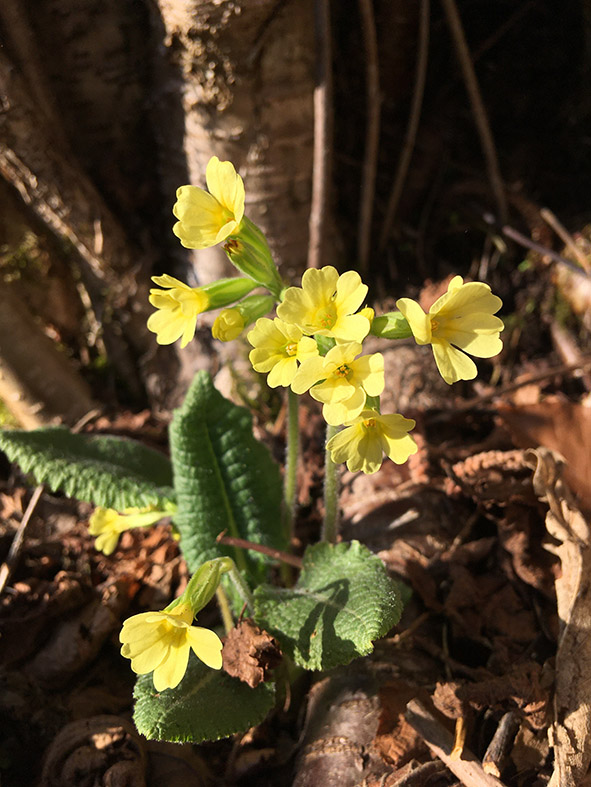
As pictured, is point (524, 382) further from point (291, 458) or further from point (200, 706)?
point (200, 706)

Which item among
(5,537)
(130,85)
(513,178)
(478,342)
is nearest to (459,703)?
(478,342)

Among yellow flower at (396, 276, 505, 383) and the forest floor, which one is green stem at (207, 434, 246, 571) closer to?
the forest floor

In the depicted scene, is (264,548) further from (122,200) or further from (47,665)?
(122,200)

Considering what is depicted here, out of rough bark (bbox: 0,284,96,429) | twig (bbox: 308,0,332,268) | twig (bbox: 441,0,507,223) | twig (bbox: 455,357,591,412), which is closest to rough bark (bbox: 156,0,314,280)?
twig (bbox: 308,0,332,268)

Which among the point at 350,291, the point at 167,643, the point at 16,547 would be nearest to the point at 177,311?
the point at 350,291

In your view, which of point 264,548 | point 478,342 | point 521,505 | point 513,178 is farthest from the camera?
point 513,178

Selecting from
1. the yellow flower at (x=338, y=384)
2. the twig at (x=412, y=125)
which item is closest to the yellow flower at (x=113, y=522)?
the yellow flower at (x=338, y=384)
